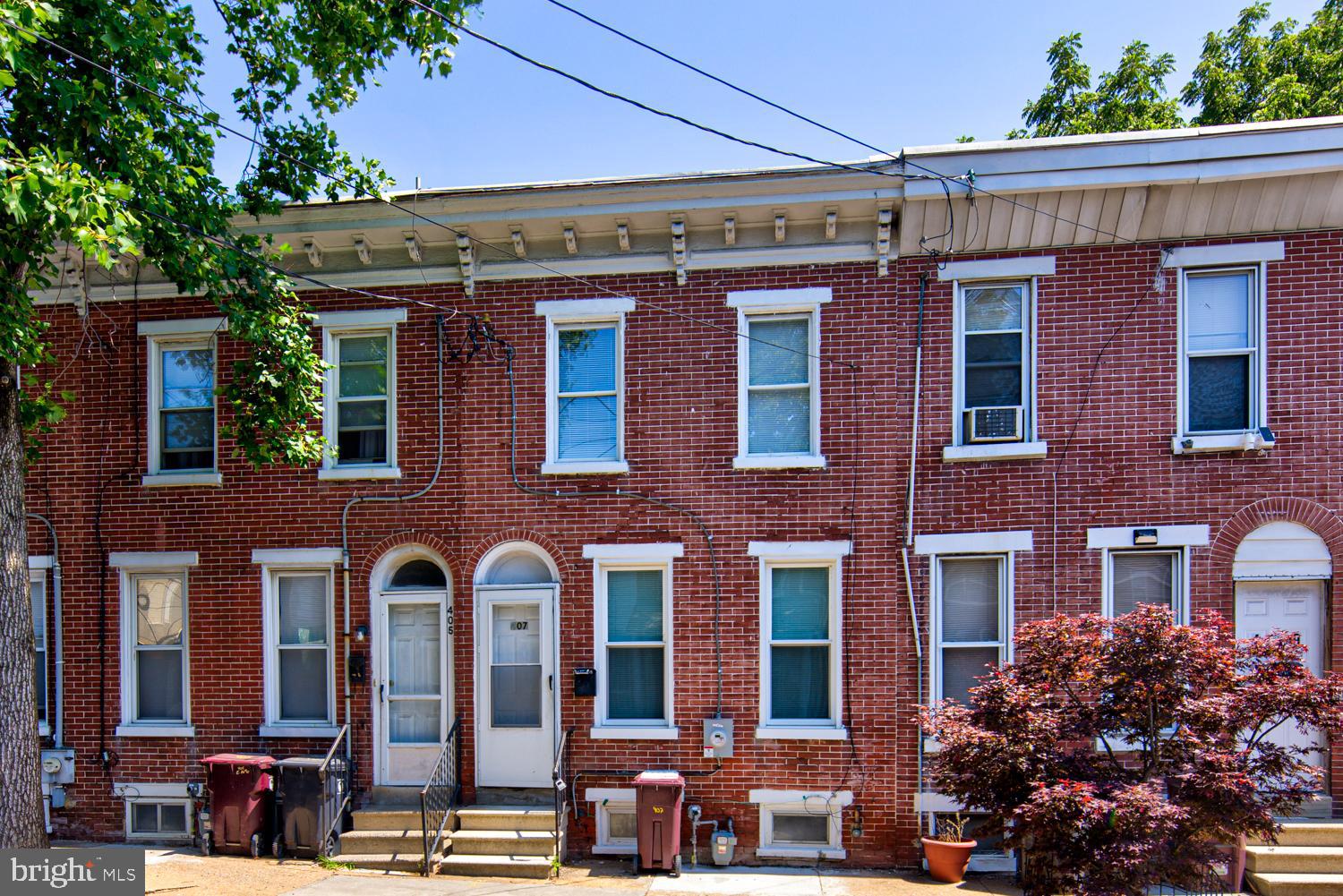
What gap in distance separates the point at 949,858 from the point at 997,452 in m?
4.10

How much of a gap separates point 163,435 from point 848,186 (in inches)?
336

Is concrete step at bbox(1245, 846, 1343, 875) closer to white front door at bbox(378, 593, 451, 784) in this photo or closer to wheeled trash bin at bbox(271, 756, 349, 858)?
white front door at bbox(378, 593, 451, 784)

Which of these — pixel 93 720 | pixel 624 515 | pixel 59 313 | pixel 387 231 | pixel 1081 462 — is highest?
pixel 387 231

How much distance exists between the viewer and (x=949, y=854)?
8828mm

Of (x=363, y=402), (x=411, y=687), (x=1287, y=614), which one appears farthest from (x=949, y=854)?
(x=363, y=402)

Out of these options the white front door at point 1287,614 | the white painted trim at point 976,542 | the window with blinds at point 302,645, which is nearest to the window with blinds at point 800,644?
the white painted trim at point 976,542

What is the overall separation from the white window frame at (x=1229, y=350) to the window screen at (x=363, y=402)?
8.72m

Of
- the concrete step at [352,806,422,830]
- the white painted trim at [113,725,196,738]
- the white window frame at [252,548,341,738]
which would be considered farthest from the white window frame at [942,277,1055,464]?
the white painted trim at [113,725,196,738]

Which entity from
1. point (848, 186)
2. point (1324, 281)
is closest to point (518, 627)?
point (848, 186)

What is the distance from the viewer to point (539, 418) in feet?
33.5

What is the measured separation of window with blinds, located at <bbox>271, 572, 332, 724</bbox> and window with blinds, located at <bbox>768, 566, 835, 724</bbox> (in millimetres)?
5168

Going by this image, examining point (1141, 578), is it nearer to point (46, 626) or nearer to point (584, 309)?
point (584, 309)

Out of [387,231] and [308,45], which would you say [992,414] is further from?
[308,45]

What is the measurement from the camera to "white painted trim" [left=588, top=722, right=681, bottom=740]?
382 inches
